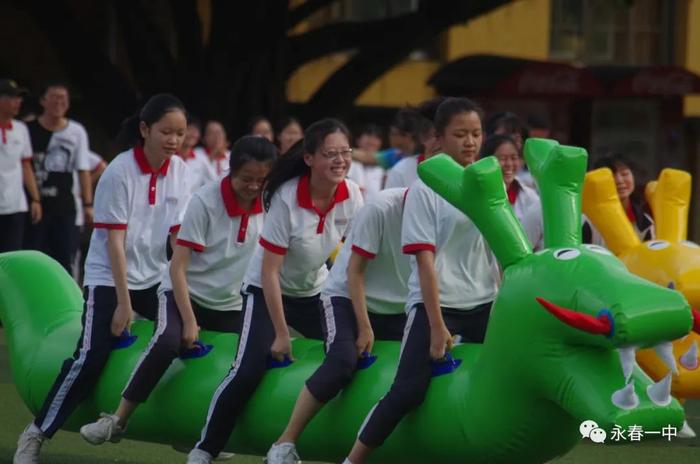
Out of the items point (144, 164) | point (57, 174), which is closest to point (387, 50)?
point (57, 174)

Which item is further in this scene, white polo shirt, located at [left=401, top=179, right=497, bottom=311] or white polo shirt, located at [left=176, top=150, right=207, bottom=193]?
white polo shirt, located at [left=176, top=150, right=207, bottom=193]

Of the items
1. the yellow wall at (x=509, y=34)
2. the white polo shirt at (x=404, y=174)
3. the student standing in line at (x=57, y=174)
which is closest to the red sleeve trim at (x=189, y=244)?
the white polo shirt at (x=404, y=174)

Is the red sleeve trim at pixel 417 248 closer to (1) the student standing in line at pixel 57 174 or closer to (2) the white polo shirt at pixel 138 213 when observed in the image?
(2) the white polo shirt at pixel 138 213

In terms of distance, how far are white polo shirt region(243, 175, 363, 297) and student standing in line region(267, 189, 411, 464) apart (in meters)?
0.21

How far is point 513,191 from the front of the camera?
7633mm

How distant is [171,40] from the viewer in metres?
19.7

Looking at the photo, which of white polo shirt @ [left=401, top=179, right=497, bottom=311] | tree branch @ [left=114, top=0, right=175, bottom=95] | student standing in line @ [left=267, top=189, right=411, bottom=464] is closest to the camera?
white polo shirt @ [left=401, top=179, right=497, bottom=311]

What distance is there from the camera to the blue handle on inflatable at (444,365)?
5.78m

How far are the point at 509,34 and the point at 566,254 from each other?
1680cm

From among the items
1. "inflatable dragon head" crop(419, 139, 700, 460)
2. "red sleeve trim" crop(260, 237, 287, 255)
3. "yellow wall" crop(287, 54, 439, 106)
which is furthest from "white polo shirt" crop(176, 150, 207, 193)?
"yellow wall" crop(287, 54, 439, 106)

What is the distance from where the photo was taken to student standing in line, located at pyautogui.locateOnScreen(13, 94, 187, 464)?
6.67m

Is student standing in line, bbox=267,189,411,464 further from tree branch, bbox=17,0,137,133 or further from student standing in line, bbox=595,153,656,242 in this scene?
tree branch, bbox=17,0,137,133

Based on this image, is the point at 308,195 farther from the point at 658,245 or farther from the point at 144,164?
the point at 658,245

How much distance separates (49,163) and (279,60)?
171 inches
